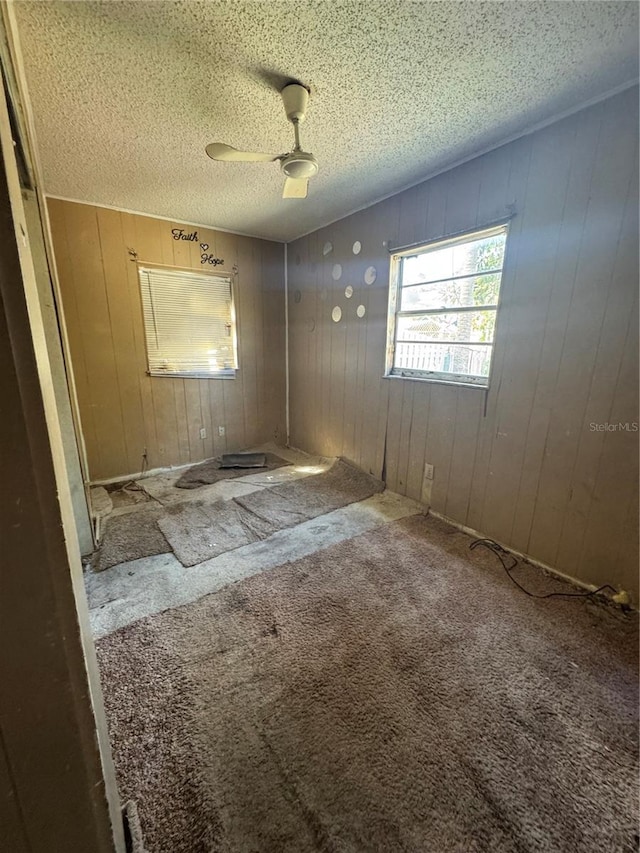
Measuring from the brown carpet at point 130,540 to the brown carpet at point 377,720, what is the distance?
647 millimetres

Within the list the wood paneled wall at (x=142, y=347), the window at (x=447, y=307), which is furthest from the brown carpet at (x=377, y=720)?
the wood paneled wall at (x=142, y=347)

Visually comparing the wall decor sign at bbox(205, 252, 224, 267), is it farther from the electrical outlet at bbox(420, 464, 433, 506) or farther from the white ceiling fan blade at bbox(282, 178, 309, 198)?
the electrical outlet at bbox(420, 464, 433, 506)

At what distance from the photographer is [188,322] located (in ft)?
12.1

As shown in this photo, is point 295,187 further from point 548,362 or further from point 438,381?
point 548,362

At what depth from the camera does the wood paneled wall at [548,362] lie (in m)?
1.74

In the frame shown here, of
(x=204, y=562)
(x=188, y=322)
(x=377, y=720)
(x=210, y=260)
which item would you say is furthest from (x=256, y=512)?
(x=210, y=260)

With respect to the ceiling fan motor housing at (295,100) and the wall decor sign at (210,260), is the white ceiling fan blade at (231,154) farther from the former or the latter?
the wall decor sign at (210,260)

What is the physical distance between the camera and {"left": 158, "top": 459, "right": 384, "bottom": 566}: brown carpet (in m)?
2.41

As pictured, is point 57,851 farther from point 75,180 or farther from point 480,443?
point 75,180

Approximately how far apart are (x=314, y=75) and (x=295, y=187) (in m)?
0.56

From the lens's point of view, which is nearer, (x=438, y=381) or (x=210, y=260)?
(x=438, y=381)

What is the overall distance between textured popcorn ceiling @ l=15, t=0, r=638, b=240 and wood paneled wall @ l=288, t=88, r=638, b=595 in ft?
0.78

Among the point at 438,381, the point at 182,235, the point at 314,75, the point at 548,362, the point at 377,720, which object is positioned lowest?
the point at 377,720
